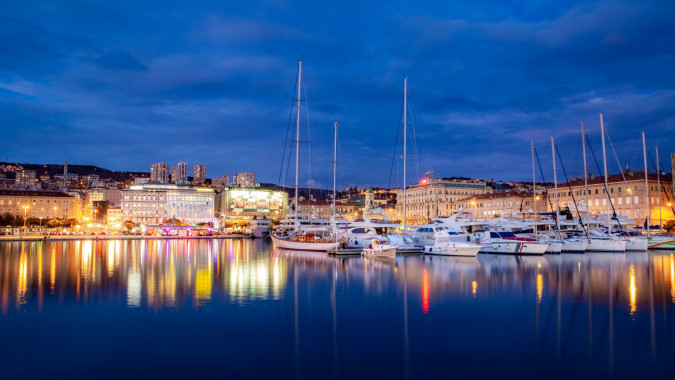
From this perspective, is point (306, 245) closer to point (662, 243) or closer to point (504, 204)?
point (662, 243)

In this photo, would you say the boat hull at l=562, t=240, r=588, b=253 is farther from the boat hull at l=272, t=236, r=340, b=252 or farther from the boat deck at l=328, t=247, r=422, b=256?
the boat hull at l=272, t=236, r=340, b=252

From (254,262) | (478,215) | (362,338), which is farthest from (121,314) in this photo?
(478,215)

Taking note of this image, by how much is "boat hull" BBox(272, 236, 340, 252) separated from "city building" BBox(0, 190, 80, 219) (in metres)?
→ 78.4

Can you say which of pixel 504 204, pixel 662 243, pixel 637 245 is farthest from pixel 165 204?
pixel 662 243

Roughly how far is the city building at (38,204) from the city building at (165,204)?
14569mm

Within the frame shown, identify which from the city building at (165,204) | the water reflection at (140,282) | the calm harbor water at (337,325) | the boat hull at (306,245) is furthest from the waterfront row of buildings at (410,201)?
the calm harbor water at (337,325)

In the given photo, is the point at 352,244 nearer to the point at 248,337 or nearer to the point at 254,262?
the point at 254,262

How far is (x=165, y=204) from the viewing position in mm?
124125

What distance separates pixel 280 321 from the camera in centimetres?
1458

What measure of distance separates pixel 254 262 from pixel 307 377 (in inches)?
960

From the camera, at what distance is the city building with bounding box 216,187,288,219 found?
139 meters

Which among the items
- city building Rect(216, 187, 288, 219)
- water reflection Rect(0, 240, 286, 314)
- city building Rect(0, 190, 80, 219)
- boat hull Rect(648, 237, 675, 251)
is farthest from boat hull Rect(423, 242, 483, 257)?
city building Rect(216, 187, 288, 219)

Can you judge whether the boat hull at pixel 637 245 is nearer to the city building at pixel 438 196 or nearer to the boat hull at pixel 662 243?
the boat hull at pixel 662 243

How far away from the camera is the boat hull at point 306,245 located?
41.0 meters
